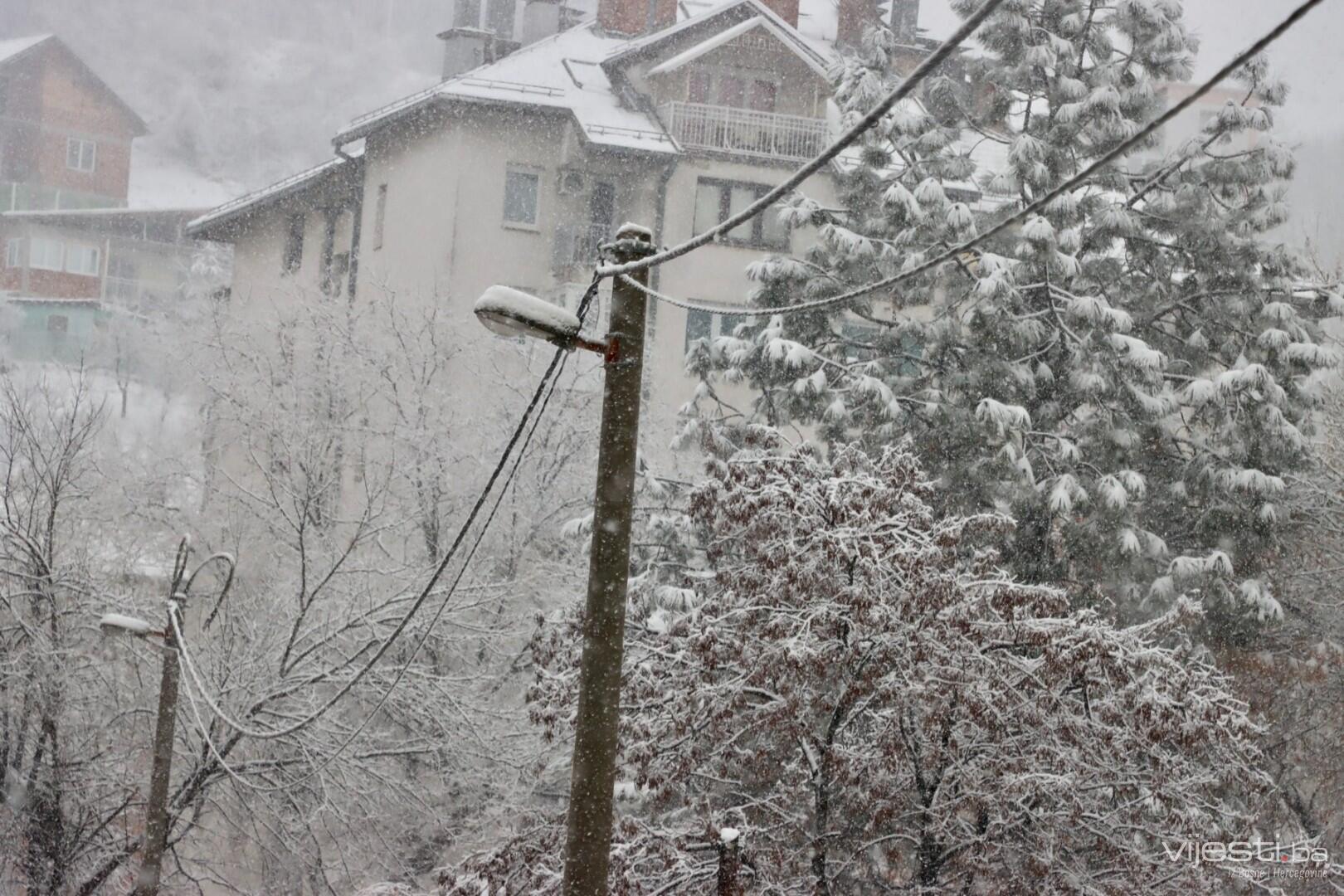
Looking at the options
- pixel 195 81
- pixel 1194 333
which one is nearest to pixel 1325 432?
pixel 1194 333

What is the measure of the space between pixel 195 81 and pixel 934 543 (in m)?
96.1

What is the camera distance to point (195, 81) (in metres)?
98.4

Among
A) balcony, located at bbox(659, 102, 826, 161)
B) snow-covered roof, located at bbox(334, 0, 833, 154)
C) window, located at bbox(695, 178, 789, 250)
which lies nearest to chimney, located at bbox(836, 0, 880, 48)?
snow-covered roof, located at bbox(334, 0, 833, 154)

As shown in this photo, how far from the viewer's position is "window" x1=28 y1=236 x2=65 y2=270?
70.4 metres

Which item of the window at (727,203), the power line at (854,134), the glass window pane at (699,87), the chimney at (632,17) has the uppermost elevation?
the chimney at (632,17)

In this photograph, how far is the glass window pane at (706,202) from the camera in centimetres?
3475

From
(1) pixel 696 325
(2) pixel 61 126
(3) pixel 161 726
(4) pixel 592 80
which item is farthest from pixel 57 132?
(3) pixel 161 726

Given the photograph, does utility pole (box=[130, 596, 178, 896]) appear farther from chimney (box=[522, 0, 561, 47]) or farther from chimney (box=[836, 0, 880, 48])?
chimney (box=[522, 0, 561, 47])

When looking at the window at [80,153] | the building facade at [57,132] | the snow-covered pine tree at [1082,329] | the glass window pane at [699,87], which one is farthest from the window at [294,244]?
the window at [80,153]

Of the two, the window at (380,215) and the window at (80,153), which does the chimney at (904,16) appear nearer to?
the window at (380,215)

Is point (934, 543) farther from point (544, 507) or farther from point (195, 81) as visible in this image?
point (195, 81)

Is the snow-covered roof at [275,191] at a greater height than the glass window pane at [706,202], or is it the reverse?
the snow-covered roof at [275,191]

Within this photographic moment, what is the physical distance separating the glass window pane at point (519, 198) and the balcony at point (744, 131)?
143 inches

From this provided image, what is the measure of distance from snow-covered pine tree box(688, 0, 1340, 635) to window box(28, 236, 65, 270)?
192 feet
